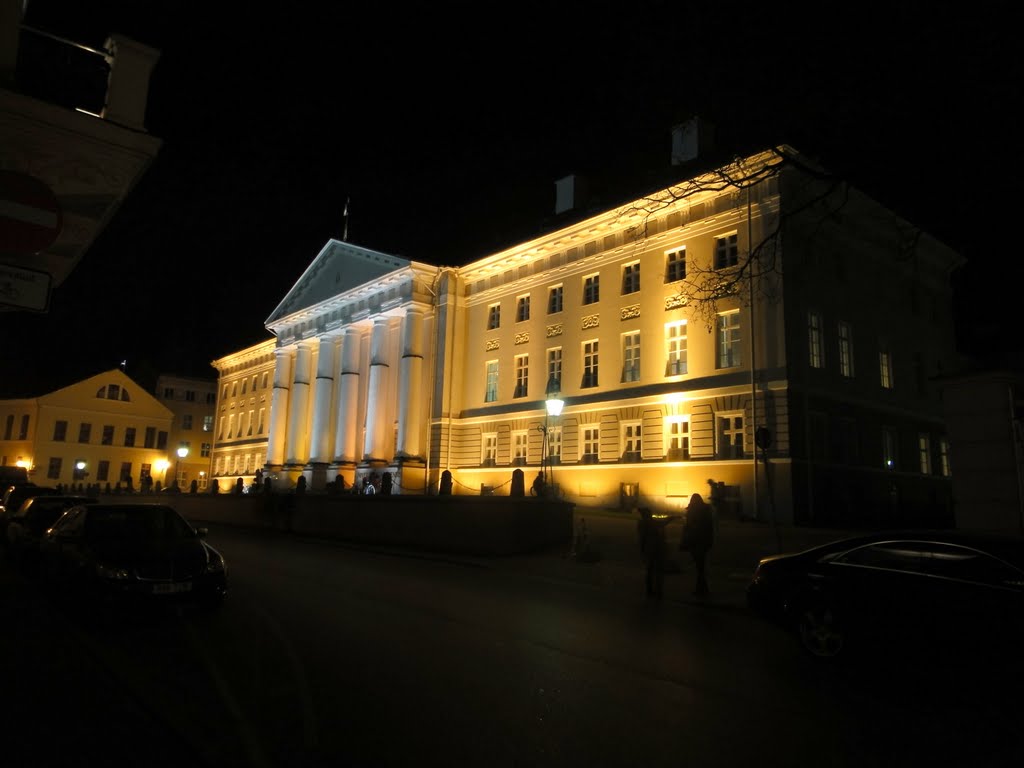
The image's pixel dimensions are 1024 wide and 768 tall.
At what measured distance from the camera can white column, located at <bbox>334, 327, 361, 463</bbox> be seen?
46.8m

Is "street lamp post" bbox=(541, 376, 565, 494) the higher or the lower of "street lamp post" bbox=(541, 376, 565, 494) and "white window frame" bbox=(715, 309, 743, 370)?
the lower

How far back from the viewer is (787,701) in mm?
6102

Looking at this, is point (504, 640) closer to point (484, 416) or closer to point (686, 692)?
point (686, 692)

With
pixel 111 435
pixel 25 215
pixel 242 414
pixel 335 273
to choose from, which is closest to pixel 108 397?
pixel 111 435

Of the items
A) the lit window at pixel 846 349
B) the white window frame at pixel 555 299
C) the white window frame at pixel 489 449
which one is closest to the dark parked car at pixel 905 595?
the lit window at pixel 846 349

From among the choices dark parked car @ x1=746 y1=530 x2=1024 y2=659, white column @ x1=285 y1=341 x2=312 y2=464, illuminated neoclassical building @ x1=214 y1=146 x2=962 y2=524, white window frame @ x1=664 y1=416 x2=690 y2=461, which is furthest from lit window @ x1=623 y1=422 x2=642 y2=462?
white column @ x1=285 y1=341 x2=312 y2=464

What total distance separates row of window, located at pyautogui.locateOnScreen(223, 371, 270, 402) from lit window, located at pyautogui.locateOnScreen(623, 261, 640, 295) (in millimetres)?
40389

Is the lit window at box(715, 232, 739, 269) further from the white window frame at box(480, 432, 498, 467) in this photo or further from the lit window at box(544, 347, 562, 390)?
the white window frame at box(480, 432, 498, 467)

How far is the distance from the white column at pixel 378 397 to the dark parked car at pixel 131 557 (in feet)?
110

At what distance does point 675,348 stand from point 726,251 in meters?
4.51

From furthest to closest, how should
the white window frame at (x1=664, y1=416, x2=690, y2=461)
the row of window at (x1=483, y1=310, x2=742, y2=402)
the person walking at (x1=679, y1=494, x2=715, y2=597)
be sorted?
the white window frame at (x1=664, y1=416, x2=690, y2=461), the row of window at (x1=483, y1=310, x2=742, y2=402), the person walking at (x1=679, y1=494, x2=715, y2=597)

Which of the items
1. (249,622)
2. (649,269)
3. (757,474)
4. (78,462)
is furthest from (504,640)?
(78,462)

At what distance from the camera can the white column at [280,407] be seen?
55469 mm

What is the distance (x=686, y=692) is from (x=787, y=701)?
33.3 inches
